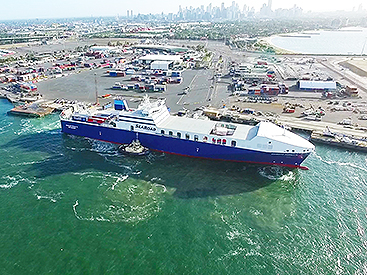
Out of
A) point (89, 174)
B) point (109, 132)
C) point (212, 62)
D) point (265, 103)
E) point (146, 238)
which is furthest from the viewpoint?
point (212, 62)

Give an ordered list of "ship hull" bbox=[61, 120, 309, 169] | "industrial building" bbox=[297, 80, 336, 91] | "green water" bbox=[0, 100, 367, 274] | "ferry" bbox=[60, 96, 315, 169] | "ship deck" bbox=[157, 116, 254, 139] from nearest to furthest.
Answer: "green water" bbox=[0, 100, 367, 274], "ferry" bbox=[60, 96, 315, 169], "ship hull" bbox=[61, 120, 309, 169], "ship deck" bbox=[157, 116, 254, 139], "industrial building" bbox=[297, 80, 336, 91]

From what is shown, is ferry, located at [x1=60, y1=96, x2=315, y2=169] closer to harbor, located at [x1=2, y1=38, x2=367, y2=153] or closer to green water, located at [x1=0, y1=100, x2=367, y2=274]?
green water, located at [x1=0, y1=100, x2=367, y2=274]

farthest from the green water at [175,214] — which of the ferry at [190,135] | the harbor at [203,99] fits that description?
the harbor at [203,99]

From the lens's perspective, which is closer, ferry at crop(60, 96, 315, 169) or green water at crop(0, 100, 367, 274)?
green water at crop(0, 100, 367, 274)

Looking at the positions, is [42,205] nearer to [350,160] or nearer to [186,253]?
[186,253]

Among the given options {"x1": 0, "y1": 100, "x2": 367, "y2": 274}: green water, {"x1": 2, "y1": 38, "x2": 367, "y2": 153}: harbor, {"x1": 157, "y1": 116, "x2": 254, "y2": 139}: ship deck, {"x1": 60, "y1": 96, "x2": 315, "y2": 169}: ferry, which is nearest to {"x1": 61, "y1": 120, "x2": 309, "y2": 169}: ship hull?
{"x1": 60, "y1": 96, "x2": 315, "y2": 169}: ferry

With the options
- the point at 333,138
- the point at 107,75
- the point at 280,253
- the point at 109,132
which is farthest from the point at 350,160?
the point at 107,75

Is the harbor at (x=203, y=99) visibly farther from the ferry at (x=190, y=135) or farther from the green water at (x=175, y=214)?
the green water at (x=175, y=214)

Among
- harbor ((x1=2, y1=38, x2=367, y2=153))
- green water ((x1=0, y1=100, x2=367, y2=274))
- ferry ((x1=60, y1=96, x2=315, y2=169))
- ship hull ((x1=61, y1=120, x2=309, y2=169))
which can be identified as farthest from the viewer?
harbor ((x1=2, y1=38, x2=367, y2=153))
